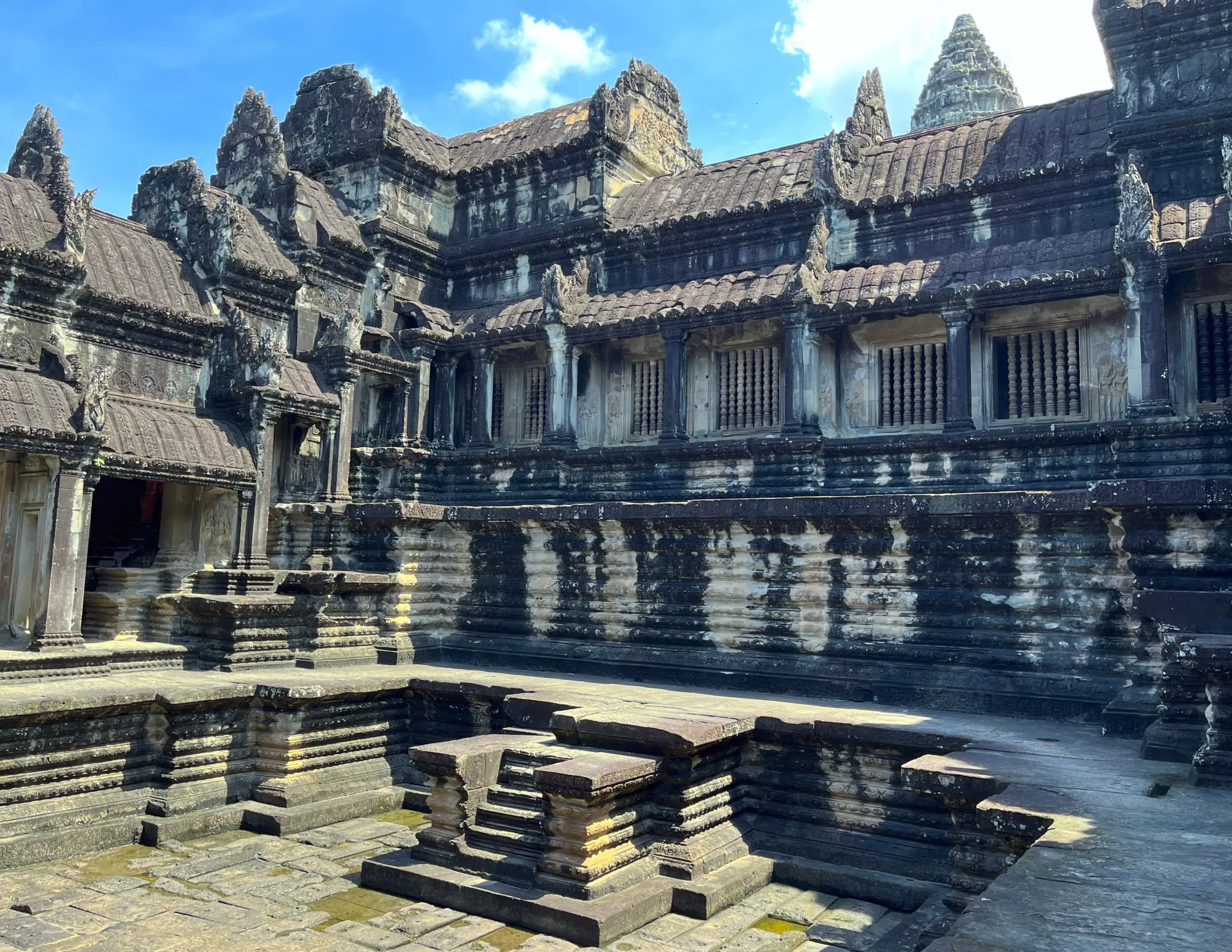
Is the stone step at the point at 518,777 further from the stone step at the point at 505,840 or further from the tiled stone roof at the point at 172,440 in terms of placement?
the tiled stone roof at the point at 172,440

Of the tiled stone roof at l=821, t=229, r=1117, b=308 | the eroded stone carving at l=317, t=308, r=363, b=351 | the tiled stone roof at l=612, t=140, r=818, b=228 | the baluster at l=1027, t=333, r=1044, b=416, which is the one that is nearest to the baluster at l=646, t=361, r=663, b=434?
the tiled stone roof at l=612, t=140, r=818, b=228

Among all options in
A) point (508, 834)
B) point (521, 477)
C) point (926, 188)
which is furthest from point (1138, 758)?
point (521, 477)

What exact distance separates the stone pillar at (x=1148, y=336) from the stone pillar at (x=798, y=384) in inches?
164

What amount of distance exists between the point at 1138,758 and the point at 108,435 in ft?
38.1

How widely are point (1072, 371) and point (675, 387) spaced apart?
18.8ft

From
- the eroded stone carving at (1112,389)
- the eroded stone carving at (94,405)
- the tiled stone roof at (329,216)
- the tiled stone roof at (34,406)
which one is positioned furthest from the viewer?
the tiled stone roof at (329,216)

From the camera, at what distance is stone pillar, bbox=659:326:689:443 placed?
1548 centimetres

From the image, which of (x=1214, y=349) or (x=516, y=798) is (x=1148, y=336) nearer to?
(x=1214, y=349)

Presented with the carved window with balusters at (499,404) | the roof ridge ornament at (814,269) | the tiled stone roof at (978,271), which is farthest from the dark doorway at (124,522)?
the tiled stone roof at (978,271)

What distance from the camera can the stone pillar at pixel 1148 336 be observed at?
11883 millimetres

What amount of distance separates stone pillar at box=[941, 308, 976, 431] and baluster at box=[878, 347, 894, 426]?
1.18m

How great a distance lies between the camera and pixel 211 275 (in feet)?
48.6

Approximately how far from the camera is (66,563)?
11359 millimetres

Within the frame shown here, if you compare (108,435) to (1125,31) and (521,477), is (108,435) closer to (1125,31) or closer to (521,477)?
(521,477)
